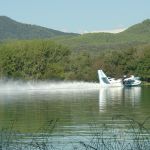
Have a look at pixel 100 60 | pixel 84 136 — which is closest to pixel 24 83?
pixel 100 60

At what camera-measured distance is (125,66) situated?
124 meters

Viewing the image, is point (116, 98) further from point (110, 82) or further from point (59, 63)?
point (59, 63)

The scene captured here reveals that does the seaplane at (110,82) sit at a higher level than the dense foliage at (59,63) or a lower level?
lower

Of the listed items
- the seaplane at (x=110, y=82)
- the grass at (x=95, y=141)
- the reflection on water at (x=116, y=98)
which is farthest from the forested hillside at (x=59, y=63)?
the grass at (x=95, y=141)

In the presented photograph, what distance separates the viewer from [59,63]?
404 ft

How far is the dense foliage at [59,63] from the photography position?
396 ft

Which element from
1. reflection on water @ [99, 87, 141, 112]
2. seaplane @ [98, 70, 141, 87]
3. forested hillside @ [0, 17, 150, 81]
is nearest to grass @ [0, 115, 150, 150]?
reflection on water @ [99, 87, 141, 112]

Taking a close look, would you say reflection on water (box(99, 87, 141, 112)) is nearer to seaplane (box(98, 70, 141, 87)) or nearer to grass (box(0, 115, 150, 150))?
grass (box(0, 115, 150, 150))

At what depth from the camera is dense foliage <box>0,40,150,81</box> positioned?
4754 inches

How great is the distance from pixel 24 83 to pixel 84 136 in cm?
9409

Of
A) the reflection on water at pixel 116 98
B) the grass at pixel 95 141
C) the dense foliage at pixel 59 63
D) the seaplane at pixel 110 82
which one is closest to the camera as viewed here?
the grass at pixel 95 141

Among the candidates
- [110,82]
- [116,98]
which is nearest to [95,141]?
[116,98]

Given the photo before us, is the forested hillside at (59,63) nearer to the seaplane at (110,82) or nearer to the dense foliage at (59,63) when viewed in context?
the dense foliage at (59,63)

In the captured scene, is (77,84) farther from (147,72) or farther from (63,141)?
(63,141)
